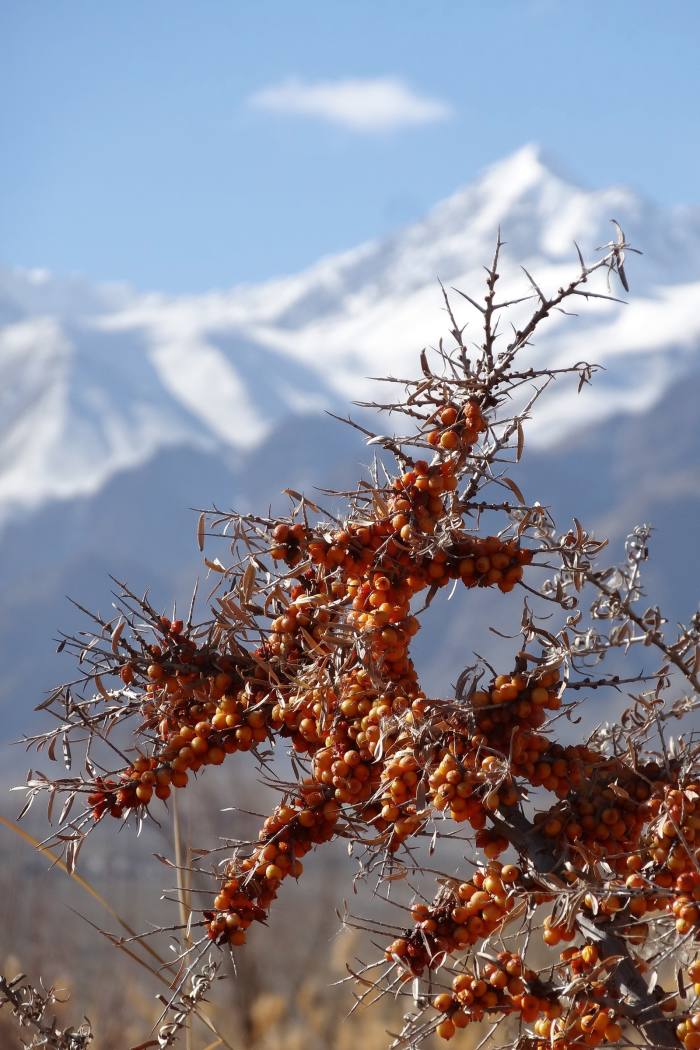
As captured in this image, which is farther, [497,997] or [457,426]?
[457,426]

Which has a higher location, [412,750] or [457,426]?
[457,426]

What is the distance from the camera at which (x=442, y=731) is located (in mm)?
1252

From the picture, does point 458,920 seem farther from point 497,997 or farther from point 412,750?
point 412,750

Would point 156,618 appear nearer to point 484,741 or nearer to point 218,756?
point 218,756

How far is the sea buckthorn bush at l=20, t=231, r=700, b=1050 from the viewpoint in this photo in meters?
1.23

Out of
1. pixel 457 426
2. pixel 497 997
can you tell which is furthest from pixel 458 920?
pixel 457 426

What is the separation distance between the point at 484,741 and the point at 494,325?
1.75ft

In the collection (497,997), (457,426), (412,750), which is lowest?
(497,997)

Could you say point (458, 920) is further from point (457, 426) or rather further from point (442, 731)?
point (457, 426)

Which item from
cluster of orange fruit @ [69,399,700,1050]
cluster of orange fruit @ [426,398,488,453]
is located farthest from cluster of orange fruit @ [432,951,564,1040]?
cluster of orange fruit @ [426,398,488,453]

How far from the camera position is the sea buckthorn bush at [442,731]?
4.03ft

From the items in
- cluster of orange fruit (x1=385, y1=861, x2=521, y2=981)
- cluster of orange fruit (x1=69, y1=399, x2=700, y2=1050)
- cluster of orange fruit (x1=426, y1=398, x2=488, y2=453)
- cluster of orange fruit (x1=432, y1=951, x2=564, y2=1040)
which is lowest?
cluster of orange fruit (x1=432, y1=951, x2=564, y2=1040)

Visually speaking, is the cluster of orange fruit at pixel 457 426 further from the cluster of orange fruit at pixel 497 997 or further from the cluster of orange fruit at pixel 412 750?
the cluster of orange fruit at pixel 497 997

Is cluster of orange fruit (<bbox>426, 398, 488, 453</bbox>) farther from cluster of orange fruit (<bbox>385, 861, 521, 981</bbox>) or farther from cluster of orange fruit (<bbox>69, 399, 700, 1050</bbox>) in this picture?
cluster of orange fruit (<bbox>385, 861, 521, 981</bbox>)
